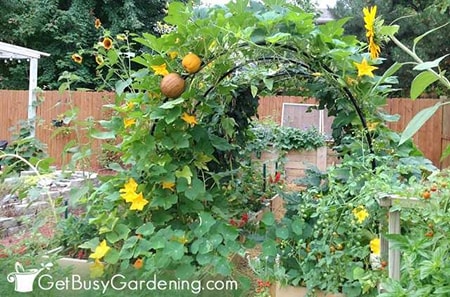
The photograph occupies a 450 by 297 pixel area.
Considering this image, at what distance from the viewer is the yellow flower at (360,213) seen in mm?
1581

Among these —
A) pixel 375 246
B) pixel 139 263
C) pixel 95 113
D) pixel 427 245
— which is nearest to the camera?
pixel 427 245

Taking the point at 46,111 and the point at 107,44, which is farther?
the point at 46,111

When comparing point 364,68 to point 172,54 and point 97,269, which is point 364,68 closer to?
point 172,54

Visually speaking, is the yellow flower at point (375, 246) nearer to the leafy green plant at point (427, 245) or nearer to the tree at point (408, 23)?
the leafy green plant at point (427, 245)

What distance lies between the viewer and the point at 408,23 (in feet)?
23.5

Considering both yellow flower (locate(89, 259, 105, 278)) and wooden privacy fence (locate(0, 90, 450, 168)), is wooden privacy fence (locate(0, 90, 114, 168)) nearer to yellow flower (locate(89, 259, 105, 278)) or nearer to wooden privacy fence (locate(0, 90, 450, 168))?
wooden privacy fence (locate(0, 90, 450, 168))

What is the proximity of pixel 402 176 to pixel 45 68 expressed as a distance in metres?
11.5

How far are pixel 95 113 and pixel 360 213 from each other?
24.8ft

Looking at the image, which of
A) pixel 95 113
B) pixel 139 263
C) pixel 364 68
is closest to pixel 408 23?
pixel 95 113

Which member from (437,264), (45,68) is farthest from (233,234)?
(45,68)

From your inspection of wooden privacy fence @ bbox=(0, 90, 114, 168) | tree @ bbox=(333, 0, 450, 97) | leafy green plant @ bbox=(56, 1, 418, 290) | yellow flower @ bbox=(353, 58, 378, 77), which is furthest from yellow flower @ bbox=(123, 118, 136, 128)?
wooden privacy fence @ bbox=(0, 90, 114, 168)

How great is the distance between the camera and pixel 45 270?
1.76m

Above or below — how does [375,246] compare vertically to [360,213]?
below

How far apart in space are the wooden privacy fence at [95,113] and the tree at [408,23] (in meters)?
0.54
